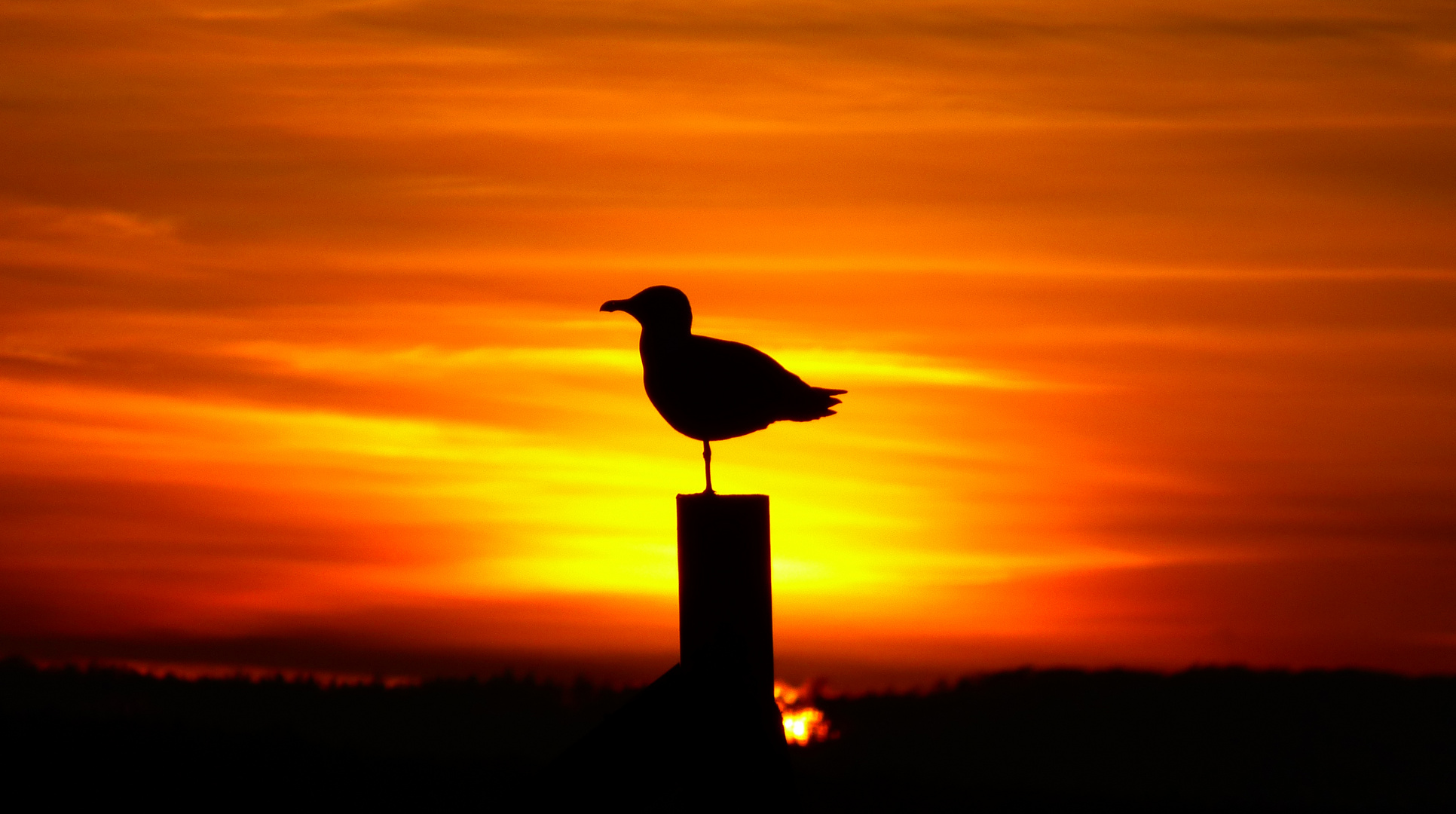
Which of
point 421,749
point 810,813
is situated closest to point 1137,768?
point 810,813

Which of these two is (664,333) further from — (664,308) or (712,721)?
(712,721)

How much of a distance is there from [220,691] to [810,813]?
6.56 meters

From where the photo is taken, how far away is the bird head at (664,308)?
8922 mm

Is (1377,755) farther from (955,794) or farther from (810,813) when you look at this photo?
(810,813)

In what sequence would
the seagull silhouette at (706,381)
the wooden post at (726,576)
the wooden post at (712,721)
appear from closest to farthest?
1. the wooden post at (712,721)
2. the wooden post at (726,576)
3. the seagull silhouette at (706,381)

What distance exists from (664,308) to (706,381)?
612 mm

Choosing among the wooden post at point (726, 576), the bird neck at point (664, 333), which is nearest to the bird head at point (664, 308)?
the bird neck at point (664, 333)

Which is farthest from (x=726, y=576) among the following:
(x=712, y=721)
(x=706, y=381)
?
(x=706, y=381)

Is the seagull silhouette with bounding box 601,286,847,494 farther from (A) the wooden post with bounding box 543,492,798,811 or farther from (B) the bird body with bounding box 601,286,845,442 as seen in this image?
(A) the wooden post with bounding box 543,492,798,811

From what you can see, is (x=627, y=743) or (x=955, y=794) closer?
(x=627, y=743)

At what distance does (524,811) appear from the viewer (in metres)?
6.11

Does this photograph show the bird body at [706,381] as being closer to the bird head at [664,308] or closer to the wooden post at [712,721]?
the bird head at [664,308]

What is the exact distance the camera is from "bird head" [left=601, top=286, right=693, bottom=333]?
8922 mm

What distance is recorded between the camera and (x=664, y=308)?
29.3ft
